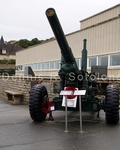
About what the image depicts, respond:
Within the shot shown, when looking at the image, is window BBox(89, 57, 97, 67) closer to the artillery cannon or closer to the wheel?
the artillery cannon

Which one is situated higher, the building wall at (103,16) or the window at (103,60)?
the building wall at (103,16)

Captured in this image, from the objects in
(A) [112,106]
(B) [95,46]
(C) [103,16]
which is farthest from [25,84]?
(A) [112,106]

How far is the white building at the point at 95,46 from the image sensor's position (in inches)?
542

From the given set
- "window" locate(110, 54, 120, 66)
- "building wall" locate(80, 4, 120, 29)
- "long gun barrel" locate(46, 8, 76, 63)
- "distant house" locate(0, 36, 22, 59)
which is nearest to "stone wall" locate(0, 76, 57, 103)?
"window" locate(110, 54, 120, 66)

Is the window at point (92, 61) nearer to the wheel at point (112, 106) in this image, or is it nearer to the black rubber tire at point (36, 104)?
the black rubber tire at point (36, 104)

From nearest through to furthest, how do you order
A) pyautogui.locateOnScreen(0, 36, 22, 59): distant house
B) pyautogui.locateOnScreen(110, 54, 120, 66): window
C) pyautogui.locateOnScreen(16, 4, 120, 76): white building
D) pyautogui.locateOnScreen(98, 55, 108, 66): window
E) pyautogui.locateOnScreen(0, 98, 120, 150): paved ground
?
1. pyautogui.locateOnScreen(0, 98, 120, 150): paved ground
2. pyautogui.locateOnScreen(110, 54, 120, 66): window
3. pyautogui.locateOnScreen(16, 4, 120, 76): white building
4. pyautogui.locateOnScreen(98, 55, 108, 66): window
5. pyautogui.locateOnScreen(0, 36, 22, 59): distant house

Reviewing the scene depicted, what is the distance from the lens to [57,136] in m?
6.04

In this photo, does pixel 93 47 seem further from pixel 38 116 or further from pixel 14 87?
pixel 38 116

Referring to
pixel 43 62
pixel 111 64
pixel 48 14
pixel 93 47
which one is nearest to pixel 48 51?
pixel 43 62

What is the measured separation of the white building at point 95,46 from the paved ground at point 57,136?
6830 mm

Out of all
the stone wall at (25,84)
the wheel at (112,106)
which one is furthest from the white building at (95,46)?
the wheel at (112,106)

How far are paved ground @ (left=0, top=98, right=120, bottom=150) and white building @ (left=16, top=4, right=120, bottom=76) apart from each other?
683 centimetres

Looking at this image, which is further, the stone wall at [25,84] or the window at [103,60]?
the window at [103,60]

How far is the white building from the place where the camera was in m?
13.8
